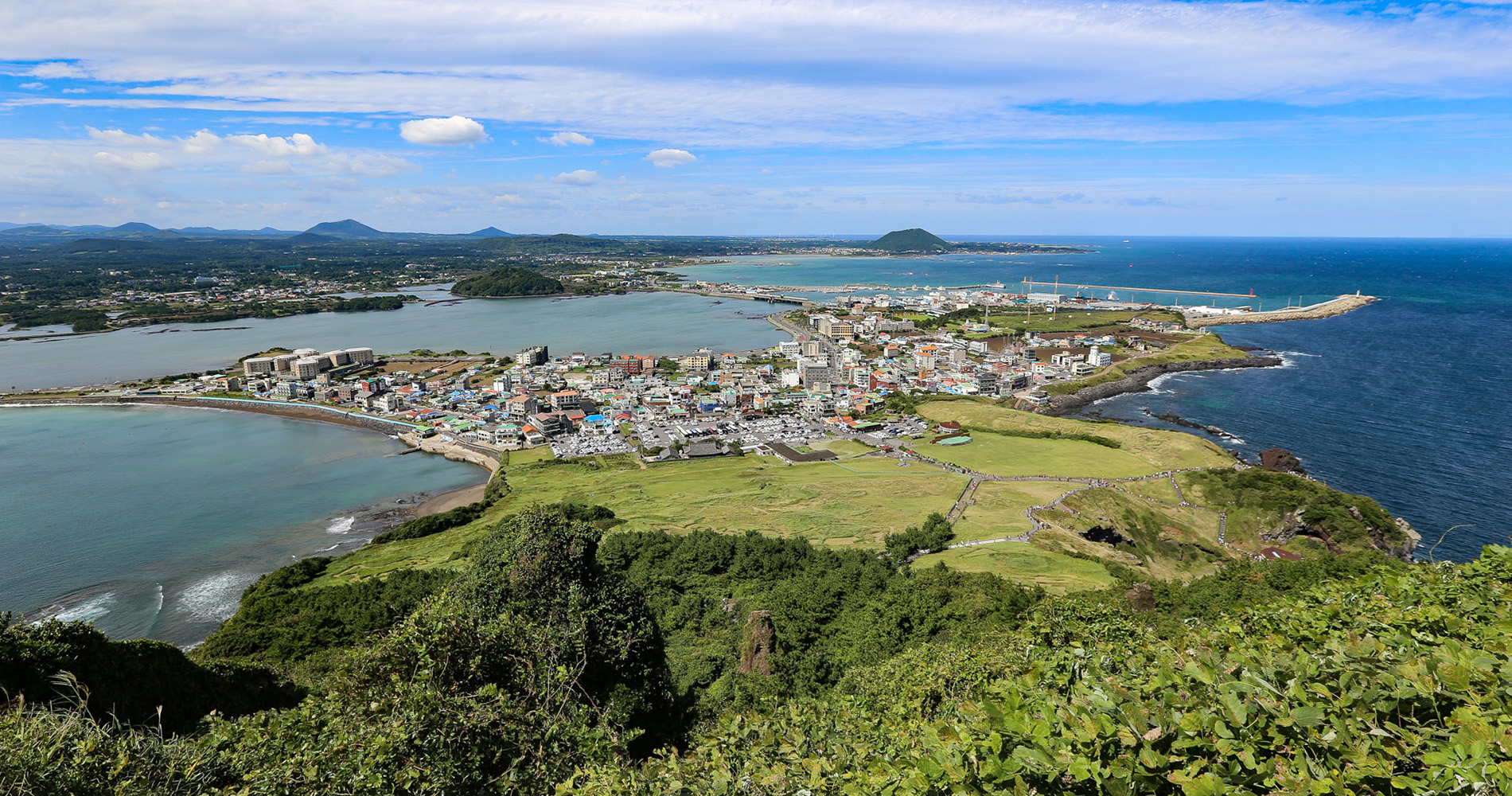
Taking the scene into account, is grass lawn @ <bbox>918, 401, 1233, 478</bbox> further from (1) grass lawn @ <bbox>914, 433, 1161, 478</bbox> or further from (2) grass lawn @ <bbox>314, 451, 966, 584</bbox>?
(2) grass lawn @ <bbox>314, 451, 966, 584</bbox>

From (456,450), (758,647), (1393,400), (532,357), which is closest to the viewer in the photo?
(758,647)

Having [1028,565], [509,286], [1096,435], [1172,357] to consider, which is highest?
[509,286]

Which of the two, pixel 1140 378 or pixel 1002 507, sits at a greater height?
pixel 1140 378

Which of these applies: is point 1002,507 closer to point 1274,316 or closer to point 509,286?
point 1274,316

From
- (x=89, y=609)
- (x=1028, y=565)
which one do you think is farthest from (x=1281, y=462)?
(x=89, y=609)

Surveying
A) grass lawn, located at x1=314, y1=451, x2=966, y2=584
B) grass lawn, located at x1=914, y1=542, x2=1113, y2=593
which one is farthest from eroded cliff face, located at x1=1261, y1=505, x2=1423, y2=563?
grass lawn, located at x1=314, y1=451, x2=966, y2=584

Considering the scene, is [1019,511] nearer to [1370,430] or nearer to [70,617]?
[1370,430]
